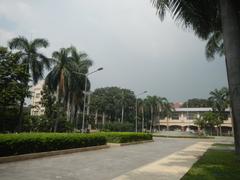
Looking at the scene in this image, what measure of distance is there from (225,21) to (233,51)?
2.85 feet

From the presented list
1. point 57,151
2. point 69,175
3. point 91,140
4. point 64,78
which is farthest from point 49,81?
point 69,175

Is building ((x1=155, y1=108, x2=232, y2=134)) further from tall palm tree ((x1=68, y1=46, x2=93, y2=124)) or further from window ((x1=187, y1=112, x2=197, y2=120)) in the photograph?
tall palm tree ((x1=68, y1=46, x2=93, y2=124))

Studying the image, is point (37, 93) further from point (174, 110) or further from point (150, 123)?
point (174, 110)

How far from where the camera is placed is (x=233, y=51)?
6895 millimetres

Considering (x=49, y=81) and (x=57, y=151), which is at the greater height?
(x=49, y=81)

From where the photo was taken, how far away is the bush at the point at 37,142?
1251cm

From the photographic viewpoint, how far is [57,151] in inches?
619

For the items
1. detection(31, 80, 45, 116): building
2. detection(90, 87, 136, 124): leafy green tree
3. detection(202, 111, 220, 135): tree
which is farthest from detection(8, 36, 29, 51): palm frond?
detection(202, 111, 220, 135): tree

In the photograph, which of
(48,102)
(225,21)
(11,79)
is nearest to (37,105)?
(48,102)

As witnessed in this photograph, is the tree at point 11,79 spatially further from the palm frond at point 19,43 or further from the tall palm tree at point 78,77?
the tall palm tree at point 78,77

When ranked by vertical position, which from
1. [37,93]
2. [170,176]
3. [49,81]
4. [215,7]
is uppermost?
[37,93]

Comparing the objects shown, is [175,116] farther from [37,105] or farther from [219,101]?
[37,105]

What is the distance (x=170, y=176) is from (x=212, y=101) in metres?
74.3

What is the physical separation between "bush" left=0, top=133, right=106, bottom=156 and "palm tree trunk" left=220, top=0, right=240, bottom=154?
9.97 m
